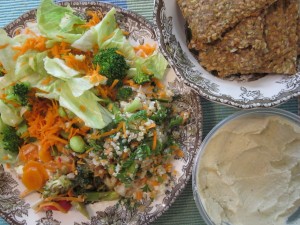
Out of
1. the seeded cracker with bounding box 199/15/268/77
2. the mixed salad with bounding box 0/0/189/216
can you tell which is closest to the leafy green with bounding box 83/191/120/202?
the mixed salad with bounding box 0/0/189/216

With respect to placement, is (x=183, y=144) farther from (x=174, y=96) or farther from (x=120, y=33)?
(x=120, y=33)

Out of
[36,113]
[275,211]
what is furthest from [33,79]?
[275,211]

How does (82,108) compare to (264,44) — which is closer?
(264,44)

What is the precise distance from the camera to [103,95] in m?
2.39

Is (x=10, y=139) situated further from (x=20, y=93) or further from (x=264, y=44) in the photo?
(x=264, y=44)

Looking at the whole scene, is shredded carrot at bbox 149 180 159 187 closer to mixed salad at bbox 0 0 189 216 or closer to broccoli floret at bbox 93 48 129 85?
mixed salad at bbox 0 0 189 216

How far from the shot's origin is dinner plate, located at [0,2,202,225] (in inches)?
95.2

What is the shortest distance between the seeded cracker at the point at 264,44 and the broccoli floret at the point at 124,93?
52 centimetres

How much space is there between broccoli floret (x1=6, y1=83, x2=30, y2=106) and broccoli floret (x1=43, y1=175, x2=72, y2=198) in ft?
1.44

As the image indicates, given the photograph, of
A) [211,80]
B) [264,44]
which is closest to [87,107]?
[211,80]

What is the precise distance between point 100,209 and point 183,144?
58 centimetres

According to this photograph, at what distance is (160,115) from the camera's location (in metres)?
2.36

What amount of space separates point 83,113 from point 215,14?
2.76 ft

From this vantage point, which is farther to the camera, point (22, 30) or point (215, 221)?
point (22, 30)
